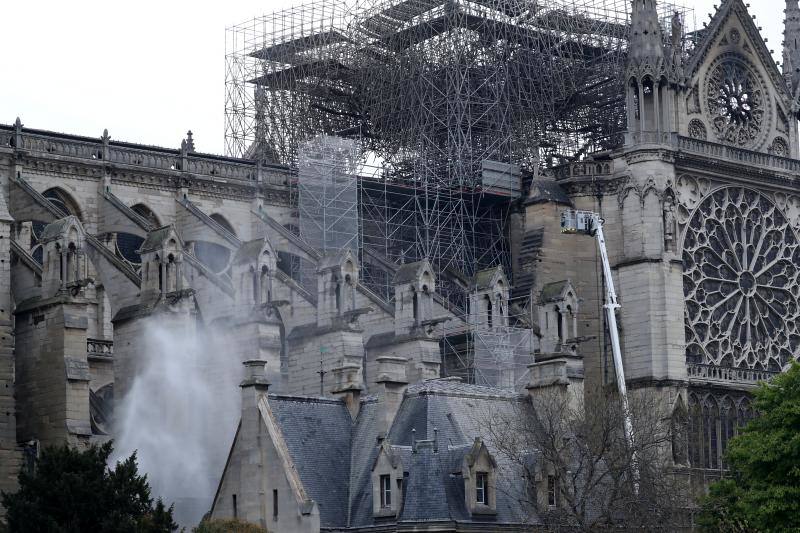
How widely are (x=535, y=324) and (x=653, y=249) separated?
4.81 m

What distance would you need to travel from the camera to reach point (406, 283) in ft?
218

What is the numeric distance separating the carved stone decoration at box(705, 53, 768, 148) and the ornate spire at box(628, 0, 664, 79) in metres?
3.57

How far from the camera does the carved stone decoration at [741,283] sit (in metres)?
73.8

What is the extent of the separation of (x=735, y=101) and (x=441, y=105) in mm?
10990

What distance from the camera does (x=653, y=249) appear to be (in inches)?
2827

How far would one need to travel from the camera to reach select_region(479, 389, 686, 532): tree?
4981cm

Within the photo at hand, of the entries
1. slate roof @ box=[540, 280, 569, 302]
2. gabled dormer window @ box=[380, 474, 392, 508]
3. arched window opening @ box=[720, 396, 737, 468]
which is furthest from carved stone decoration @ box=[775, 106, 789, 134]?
gabled dormer window @ box=[380, 474, 392, 508]

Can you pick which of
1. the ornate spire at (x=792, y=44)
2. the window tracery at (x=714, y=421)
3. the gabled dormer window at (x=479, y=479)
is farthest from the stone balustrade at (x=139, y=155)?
the gabled dormer window at (x=479, y=479)

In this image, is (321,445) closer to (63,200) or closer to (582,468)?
(582,468)

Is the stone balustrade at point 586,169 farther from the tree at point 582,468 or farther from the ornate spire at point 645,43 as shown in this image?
the tree at point 582,468

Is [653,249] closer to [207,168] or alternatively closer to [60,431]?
[207,168]

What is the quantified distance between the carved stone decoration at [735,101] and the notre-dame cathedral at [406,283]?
0.36ft

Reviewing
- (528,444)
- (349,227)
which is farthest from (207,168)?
(528,444)

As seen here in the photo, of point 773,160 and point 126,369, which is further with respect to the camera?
point 773,160
